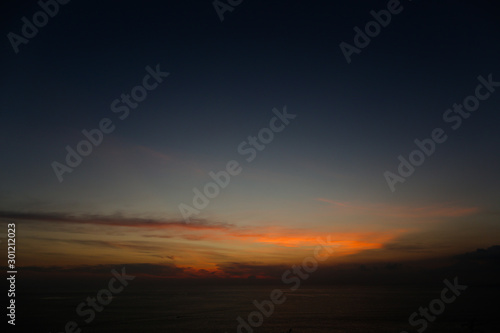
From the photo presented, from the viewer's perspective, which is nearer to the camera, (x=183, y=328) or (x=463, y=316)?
(x=183, y=328)

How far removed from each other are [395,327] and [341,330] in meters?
12.2

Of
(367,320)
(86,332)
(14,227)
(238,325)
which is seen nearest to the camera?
(14,227)

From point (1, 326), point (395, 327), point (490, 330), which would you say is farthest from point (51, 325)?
point (490, 330)

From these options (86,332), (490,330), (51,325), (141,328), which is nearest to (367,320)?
(490,330)

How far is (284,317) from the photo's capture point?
91.4m

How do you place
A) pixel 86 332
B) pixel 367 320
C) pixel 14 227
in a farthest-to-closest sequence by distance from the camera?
pixel 367 320
pixel 86 332
pixel 14 227

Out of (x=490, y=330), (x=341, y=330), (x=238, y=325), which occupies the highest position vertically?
(x=238, y=325)

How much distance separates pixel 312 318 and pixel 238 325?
75.3 feet

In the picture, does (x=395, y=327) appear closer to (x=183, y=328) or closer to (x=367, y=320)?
(x=367, y=320)

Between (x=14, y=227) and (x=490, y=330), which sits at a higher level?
(x=14, y=227)

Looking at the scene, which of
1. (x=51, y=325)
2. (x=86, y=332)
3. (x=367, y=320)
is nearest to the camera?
(x=86, y=332)

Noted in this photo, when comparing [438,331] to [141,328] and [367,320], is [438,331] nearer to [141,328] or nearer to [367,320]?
[367,320]

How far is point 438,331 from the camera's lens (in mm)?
67562

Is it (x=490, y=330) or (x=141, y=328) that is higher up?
(x=141, y=328)
